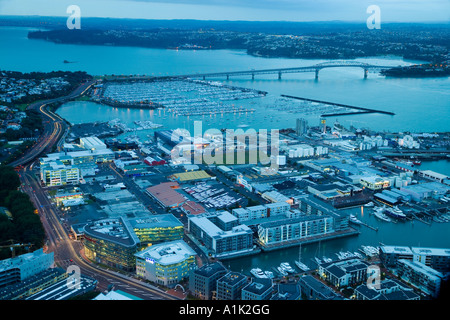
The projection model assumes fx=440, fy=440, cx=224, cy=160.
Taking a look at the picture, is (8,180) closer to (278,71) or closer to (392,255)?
(392,255)

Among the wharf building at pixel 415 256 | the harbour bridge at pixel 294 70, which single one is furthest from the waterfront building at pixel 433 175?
the harbour bridge at pixel 294 70

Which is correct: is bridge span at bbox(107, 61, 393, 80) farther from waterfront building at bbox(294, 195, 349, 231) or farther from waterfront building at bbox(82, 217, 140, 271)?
waterfront building at bbox(82, 217, 140, 271)

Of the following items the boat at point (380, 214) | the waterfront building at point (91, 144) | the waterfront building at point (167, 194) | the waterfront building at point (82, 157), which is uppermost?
the waterfront building at point (91, 144)

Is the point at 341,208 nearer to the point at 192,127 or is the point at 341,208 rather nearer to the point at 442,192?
the point at 442,192

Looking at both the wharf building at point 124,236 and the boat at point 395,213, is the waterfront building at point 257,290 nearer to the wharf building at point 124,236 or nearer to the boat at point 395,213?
the wharf building at point 124,236
